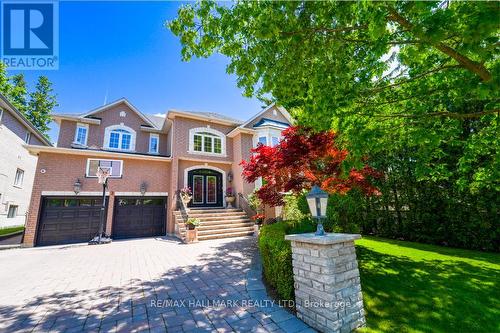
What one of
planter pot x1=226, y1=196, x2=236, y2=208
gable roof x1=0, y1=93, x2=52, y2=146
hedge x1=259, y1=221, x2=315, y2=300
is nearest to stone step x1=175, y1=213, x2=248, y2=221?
planter pot x1=226, y1=196, x2=236, y2=208

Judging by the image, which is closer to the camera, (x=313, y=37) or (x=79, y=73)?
(x=313, y=37)

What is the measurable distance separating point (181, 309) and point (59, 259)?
6.94 meters

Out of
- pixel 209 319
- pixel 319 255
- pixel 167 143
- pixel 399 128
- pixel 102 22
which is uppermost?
pixel 102 22

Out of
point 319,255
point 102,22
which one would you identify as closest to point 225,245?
point 319,255

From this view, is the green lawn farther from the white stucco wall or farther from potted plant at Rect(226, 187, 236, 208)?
the white stucco wall

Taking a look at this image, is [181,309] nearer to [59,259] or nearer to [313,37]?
[313,37]

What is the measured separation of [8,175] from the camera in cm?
1491

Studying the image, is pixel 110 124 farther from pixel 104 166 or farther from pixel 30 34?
pixel 30 34

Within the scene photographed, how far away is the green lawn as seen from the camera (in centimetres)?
321

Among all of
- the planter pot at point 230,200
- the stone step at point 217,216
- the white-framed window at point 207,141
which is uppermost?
the white-framed window at point 207,141

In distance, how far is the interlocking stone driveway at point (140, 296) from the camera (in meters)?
3.33

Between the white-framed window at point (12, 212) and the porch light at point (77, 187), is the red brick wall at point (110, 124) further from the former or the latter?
the white-framed window at point (12, 212)

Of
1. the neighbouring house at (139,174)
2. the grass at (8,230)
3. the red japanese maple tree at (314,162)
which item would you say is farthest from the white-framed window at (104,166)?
the red japanese maple tree at (314,162)

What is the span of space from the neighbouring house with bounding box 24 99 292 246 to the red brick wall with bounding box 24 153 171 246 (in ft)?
0.12
